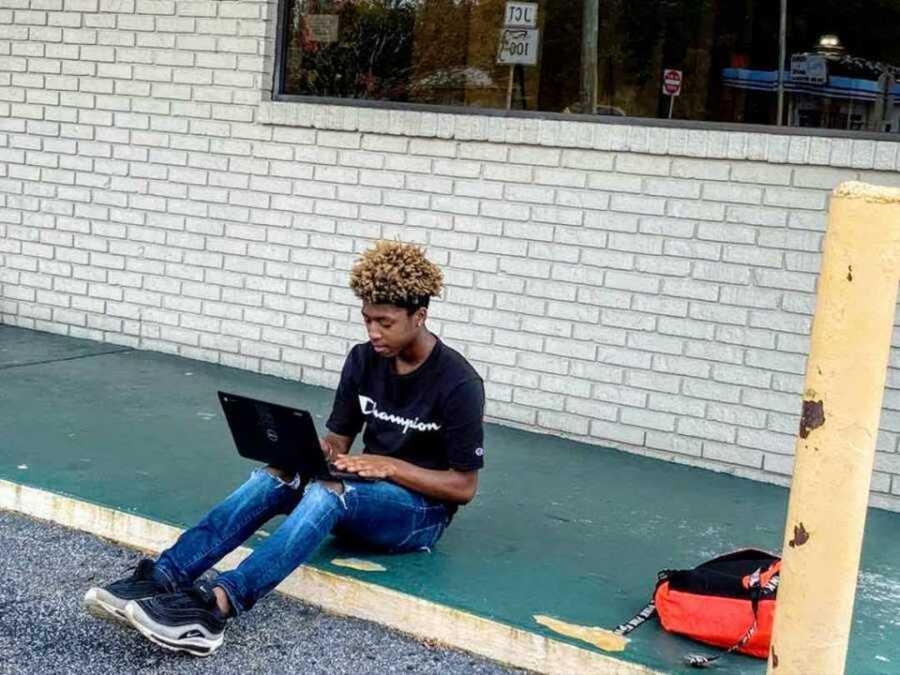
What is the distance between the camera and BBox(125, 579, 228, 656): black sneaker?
151 inches

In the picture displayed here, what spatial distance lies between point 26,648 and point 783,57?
168 inches

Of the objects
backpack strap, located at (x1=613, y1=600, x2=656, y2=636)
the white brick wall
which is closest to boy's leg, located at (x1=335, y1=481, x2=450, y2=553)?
backpack strap, located at (x1=613, y1=600, x2=656, y2=636)

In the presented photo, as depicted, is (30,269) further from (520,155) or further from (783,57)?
(783,57)

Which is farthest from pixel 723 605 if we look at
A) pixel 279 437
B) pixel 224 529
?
pixel 224 529

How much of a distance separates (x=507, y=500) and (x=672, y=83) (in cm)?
231

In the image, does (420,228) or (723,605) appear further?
(420,228)

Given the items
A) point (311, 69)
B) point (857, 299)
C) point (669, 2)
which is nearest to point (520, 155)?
point (669, 2)

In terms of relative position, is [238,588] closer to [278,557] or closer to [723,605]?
[278,557]

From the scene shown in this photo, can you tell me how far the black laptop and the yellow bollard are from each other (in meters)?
1.62

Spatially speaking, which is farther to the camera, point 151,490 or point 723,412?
point 723,412

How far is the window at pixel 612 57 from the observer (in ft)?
19.8

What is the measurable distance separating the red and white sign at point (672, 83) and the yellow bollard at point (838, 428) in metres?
3.69

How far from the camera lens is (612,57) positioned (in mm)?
6570

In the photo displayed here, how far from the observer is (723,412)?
6.26 m
